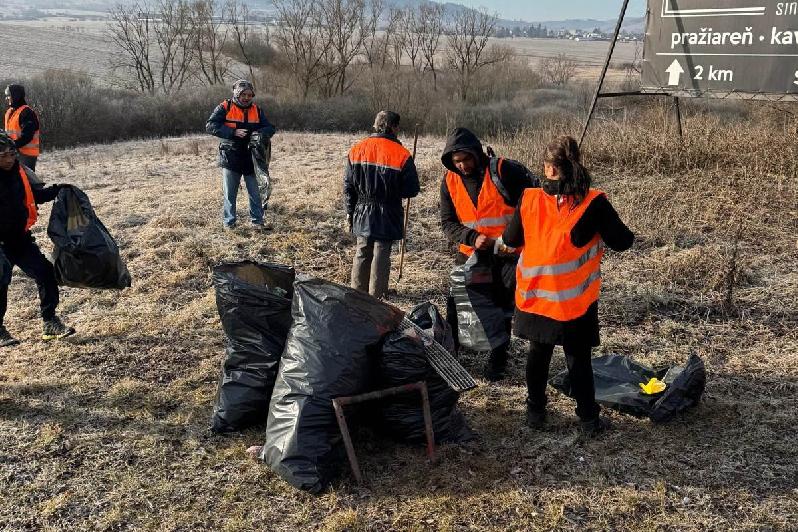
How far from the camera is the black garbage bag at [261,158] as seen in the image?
741 cm

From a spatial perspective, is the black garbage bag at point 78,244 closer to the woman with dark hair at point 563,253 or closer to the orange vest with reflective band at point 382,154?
the orange vest with reflective band at point 382,154

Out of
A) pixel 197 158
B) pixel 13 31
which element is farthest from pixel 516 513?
pixel 13 31

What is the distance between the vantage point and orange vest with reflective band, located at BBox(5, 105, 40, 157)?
27.3 feet

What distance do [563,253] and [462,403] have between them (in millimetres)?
1273

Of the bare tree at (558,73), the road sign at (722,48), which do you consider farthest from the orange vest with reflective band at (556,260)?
the bare tree at (558,73)

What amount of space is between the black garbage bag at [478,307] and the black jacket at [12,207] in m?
2.90

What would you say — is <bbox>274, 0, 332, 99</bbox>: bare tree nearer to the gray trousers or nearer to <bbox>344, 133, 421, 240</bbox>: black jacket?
the gray trousers

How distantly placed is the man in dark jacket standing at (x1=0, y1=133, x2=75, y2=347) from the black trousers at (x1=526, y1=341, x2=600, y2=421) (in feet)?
10.8

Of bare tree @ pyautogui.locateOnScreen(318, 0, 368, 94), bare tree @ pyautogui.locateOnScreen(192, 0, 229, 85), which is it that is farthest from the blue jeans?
bare tree @ pyautogui.locateOnScreen(192, 0, 229, 85)

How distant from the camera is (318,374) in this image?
130 inches

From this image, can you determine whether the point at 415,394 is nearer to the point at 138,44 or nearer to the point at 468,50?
the point at 468,50

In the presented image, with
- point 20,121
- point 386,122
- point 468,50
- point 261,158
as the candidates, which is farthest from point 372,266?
point 468,50

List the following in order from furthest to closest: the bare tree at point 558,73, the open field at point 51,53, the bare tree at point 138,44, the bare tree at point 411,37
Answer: the open field at point 51,53
the bare tree at point 558,73
the bare tree at point 411,37
the bare tree at point 138,44

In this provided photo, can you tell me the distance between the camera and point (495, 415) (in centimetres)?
398
